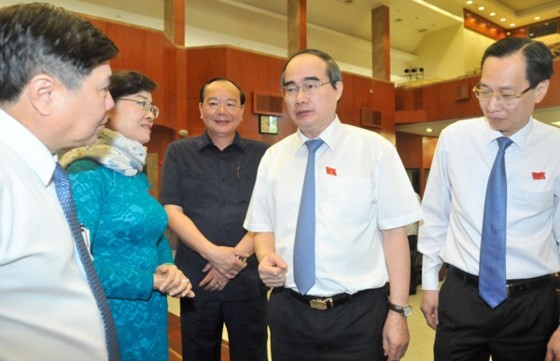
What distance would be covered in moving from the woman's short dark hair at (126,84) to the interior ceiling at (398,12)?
10.4 meters

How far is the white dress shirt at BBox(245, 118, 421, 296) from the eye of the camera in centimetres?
170

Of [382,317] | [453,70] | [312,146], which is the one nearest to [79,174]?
[312,146]

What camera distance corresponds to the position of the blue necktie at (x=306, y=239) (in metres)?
1.70

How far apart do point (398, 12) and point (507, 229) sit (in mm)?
13217

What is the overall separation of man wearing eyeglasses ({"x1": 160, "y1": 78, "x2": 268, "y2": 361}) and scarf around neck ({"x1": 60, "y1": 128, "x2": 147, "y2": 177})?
63 cm

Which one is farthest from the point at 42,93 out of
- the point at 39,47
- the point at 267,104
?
the point at 267,104

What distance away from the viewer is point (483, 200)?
6.14 ft

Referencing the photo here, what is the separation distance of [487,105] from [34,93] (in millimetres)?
1670

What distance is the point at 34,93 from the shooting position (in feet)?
3.23

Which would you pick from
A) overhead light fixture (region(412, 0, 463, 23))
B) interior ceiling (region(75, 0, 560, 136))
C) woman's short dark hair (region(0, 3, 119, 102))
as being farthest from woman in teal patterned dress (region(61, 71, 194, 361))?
overhead light fixture (region(412, 0, 463, 23))

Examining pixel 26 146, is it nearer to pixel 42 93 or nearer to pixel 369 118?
pixel 42 93

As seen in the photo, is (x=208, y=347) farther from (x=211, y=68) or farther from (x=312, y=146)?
(x=211, y=68)

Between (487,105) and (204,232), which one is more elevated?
(487,105)

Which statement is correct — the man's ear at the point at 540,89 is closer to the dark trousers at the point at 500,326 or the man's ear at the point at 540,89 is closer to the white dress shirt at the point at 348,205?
the white dress shirt at the point at 348,205
